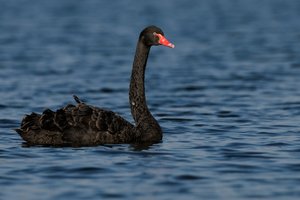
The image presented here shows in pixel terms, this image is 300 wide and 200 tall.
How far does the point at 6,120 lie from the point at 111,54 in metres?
13.4

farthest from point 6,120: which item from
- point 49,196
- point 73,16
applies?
point 73,16

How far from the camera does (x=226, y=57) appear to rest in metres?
28.8

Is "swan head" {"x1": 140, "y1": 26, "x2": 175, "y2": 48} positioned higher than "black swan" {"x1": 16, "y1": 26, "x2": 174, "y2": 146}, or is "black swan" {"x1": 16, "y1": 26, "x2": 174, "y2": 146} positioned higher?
"swan head" {"x1": 140, "y1": 26, "x2": 175, "y2": 48}

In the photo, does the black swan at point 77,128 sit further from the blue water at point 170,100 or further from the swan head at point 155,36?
the swan head at point 155,36

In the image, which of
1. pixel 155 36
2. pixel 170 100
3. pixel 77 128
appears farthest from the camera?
pixel 170 100

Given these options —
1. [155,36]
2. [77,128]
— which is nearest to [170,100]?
[155,36]

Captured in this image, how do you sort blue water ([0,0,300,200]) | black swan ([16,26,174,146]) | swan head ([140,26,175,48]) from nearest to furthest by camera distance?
blue water ([0,0,300,200]), black swan ([16,26,174,146]), swan head ([140,26,175,48])

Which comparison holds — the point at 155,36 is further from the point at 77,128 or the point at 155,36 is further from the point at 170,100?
the point at 170,100

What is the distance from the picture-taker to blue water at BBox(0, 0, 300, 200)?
10992 millimetres

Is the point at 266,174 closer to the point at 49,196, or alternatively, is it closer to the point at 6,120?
the point at 49,196

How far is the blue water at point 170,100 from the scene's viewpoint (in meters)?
11.0

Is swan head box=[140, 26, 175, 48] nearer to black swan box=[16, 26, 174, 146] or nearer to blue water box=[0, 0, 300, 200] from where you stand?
black swan box=[16, 26, 174, 146]

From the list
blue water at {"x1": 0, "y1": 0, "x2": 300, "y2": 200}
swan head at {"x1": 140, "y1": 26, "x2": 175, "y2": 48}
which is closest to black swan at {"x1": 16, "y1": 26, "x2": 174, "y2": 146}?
blue water at {"x1": 0, "y1": 0, "x2": 300, "y2": 200}

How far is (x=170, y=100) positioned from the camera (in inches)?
788
